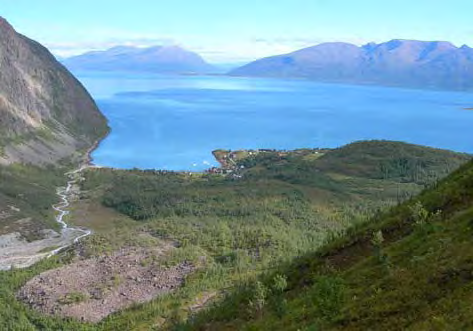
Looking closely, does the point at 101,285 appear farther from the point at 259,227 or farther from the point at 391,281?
the point at 391,281

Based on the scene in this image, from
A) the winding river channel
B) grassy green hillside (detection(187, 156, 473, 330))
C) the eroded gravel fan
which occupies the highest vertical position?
grassy green hillside (detection(187, 156, 473, 330))

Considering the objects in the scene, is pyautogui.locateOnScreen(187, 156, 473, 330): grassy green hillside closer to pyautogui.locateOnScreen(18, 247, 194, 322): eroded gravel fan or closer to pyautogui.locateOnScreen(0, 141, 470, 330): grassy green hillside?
pyautogui.locateOnScreen(0, 141, 470, 330): grassy green hillside

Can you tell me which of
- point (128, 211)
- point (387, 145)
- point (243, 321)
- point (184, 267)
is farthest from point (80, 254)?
point (387, 145)

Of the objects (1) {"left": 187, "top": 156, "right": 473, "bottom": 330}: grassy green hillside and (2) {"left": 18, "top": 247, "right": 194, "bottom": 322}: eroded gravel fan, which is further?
(2) {"left": 18, "top": 247, "right": 194, "bottom": 322}: eroded gravel fan

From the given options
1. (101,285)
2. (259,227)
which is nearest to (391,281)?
(101,285)

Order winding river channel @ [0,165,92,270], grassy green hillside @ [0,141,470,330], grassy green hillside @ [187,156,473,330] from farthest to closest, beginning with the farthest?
1. winding river channel @ [0,165,92,270]
2. grassy green hillside @ [0,141,470,330]
3. grassy green hillside @ [187,156,473,330]

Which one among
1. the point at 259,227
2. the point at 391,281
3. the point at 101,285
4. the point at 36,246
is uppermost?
the point at 391,281

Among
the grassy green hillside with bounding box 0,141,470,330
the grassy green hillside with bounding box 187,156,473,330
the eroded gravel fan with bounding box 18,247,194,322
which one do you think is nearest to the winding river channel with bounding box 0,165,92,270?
the grassy green hillside with bounding box 0,141,470,330
